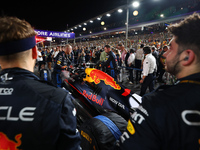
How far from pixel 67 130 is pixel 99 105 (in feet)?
5.48

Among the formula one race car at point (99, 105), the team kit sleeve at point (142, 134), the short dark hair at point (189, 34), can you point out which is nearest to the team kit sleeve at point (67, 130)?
the team kit sleeve at point (142, 134)

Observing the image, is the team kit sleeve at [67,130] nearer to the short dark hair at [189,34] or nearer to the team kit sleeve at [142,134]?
the team kit sleeve at [142,134]

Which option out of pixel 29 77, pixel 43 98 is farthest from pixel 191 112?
pixel 29 77

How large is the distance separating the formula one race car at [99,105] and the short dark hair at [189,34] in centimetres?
115

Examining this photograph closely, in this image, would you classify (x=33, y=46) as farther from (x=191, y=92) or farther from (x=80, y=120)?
(x=80, y=120)

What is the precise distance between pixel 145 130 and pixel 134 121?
10 centimetres

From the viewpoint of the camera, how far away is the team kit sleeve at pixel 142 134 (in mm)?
820

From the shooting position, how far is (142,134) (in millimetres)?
848

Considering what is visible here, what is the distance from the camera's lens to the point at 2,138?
0.79m

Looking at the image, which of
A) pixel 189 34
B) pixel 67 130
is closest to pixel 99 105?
pixel 67 130

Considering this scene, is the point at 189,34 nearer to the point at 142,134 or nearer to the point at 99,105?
the point at 142,134

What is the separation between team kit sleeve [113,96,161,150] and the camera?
0.82 meters

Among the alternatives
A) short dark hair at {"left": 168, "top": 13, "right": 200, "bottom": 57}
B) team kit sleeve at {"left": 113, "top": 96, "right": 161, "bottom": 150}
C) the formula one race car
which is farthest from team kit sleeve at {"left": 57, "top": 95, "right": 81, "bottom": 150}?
short dark hair at {"left": 168, "top": 13, "right": 200, "bottom": 57}

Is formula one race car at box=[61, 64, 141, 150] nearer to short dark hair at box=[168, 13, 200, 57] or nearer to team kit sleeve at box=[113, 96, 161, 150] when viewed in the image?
team kit sleeve at box=[113, 96, 161, 150]
